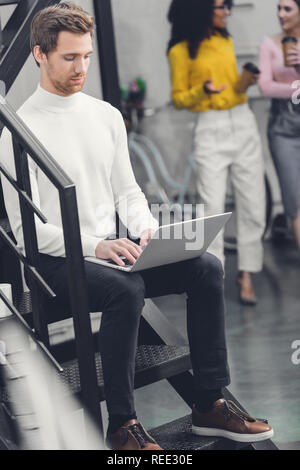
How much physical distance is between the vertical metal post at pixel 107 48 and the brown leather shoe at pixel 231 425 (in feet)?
4.71

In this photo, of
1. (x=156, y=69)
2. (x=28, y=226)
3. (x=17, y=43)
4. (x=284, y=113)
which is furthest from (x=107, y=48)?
(x=156, y=69)

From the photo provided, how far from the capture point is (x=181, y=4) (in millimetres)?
4621

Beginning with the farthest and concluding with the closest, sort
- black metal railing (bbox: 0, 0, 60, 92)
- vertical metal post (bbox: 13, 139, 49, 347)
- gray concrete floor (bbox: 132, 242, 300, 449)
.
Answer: gray concrete floor (bbox: 132, 242, 300, 449), black metal railing (bbox: 0, 0, 60, 92), vertical metal post (bbox: 13, 139, 49, 347)

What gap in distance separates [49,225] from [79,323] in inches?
14.3

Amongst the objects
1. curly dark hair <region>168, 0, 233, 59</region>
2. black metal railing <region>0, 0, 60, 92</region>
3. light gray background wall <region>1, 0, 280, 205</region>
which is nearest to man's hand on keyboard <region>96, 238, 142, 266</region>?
black metal railing <region>0, 0, 60, 92</region>

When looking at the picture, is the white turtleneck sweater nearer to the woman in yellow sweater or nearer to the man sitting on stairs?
the man sitting on stairs

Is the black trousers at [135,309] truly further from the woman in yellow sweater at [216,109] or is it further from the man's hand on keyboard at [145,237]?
the woman in yellow sweater at [216,109]

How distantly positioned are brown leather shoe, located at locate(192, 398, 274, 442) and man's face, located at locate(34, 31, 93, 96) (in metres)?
1.00

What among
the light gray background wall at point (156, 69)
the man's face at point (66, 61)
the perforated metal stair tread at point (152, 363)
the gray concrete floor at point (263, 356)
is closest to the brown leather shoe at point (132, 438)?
the perforated metal stair tread at point (152, 363)

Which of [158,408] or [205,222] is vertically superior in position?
[205,222]

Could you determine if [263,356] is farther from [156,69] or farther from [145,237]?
[156,69]

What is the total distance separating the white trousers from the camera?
4648mm

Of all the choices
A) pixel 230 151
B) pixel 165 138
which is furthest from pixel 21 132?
pixel 165 138
